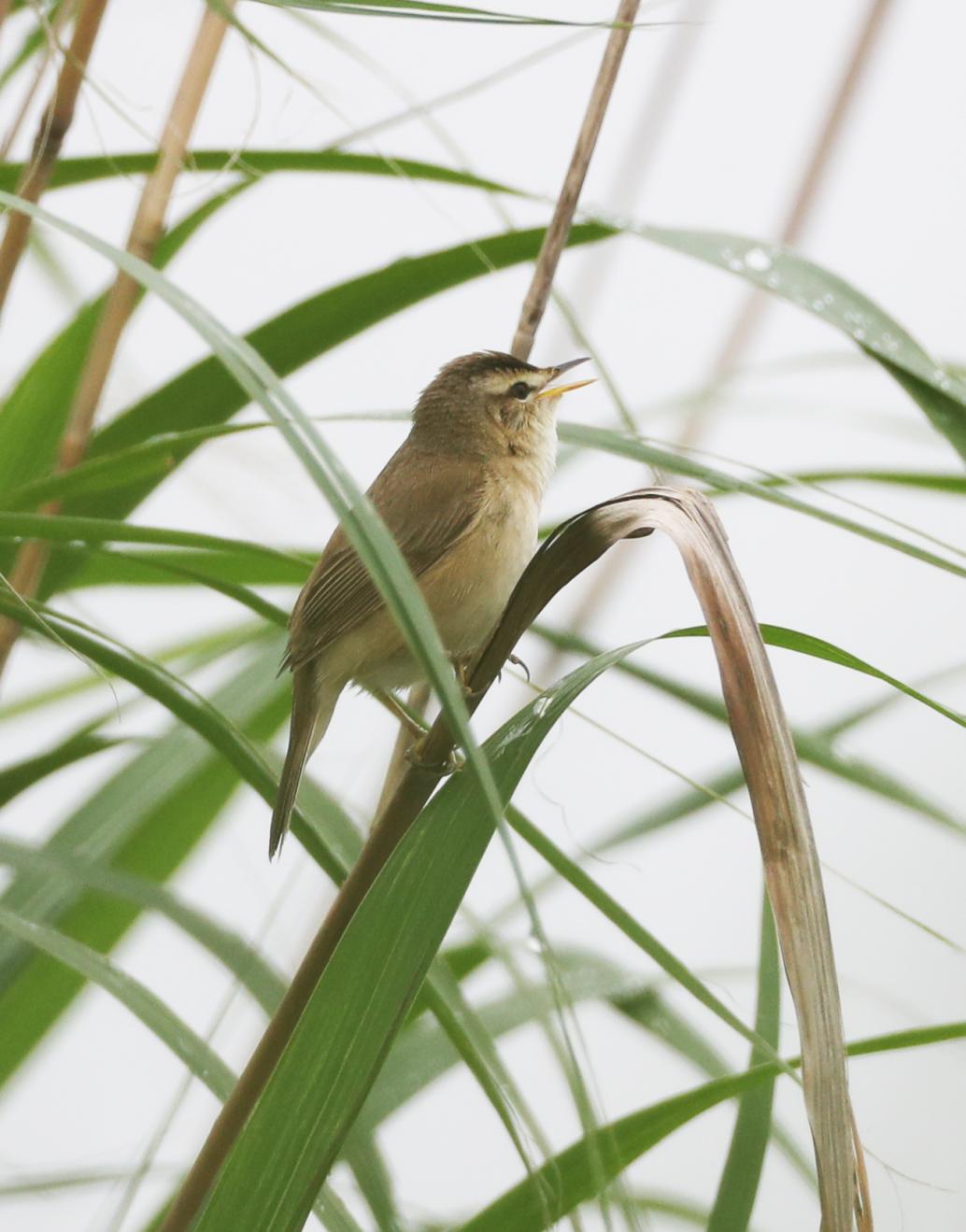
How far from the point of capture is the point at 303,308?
1.15 m

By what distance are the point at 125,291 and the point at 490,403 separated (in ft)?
2.27

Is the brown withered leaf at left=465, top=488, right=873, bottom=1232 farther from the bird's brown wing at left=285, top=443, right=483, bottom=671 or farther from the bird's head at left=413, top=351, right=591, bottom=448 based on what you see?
the bird's head at left=413, top=351, right=591, bottom=448

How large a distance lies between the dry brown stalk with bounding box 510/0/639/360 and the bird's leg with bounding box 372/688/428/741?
461mm

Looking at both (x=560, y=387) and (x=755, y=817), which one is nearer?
(x=755, y=817)

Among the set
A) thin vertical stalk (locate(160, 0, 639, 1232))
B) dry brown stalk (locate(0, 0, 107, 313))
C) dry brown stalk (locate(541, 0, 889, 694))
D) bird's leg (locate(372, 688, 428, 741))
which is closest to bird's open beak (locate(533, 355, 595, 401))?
dry brown stalk (locate(541, 0, 889, 694))

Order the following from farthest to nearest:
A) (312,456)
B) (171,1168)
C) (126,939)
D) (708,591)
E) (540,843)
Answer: (126,939) → (171,1168) → (540,843) → (708,591) → (312,456)

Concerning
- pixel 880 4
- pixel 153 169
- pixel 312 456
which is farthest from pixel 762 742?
pixel 880 4

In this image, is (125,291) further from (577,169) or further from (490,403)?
(490,403)

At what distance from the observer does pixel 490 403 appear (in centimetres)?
183

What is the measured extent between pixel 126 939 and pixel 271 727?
29 centimetres

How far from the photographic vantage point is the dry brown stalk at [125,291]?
3.99 feet

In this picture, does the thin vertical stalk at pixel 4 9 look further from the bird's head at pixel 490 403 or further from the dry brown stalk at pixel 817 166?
the dry brown stalk at pixel 817 166

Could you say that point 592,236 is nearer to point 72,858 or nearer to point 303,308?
point 303,308

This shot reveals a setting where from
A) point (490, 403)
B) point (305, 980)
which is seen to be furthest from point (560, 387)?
point (305, 980)
